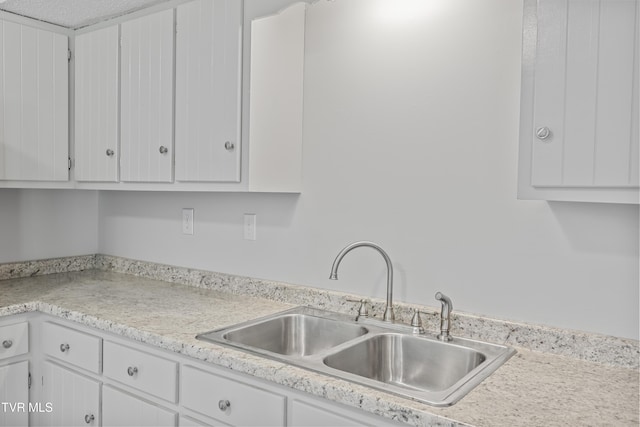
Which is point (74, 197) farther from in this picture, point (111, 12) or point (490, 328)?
point (490, 328)

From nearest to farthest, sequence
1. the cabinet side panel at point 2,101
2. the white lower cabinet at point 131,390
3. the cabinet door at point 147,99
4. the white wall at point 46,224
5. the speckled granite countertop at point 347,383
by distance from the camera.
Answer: the speckled granite countertop at point 347,383
the white lower cabinet at point 131,390
the cabinet door at point 147,99
the cabinet side panel at point 2,101
the white wall at point 46,224

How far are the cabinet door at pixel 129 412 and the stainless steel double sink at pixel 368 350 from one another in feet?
1.05

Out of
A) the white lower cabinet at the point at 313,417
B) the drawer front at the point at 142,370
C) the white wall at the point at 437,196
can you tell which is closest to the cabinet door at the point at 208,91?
the white wall at the point at 437,196

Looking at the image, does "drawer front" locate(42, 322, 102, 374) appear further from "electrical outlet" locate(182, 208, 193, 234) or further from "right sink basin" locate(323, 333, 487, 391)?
"right sink basin" locate(323, 333, 487, 391)

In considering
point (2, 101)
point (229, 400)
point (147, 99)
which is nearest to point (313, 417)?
point (229, 400)

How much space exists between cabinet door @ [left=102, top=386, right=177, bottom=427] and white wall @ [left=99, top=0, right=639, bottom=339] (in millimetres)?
744

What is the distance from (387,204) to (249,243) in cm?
75

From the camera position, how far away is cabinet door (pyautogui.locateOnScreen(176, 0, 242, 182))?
2.00 m

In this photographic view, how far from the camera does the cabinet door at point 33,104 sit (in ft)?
7.82

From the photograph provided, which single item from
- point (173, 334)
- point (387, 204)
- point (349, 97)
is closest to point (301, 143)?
point (349, 97)

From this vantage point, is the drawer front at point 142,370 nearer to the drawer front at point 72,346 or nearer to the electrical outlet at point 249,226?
the drawer front at point 72,346

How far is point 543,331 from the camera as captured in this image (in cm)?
155

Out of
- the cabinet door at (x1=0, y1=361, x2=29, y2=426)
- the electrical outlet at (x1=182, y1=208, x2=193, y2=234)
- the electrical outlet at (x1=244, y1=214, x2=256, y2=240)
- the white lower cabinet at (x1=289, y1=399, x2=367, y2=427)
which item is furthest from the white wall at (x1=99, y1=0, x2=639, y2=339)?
the cabinet door at (x1=0, y1=361, x2=29, y2=426)

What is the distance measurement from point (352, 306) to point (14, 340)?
4.68 feet
